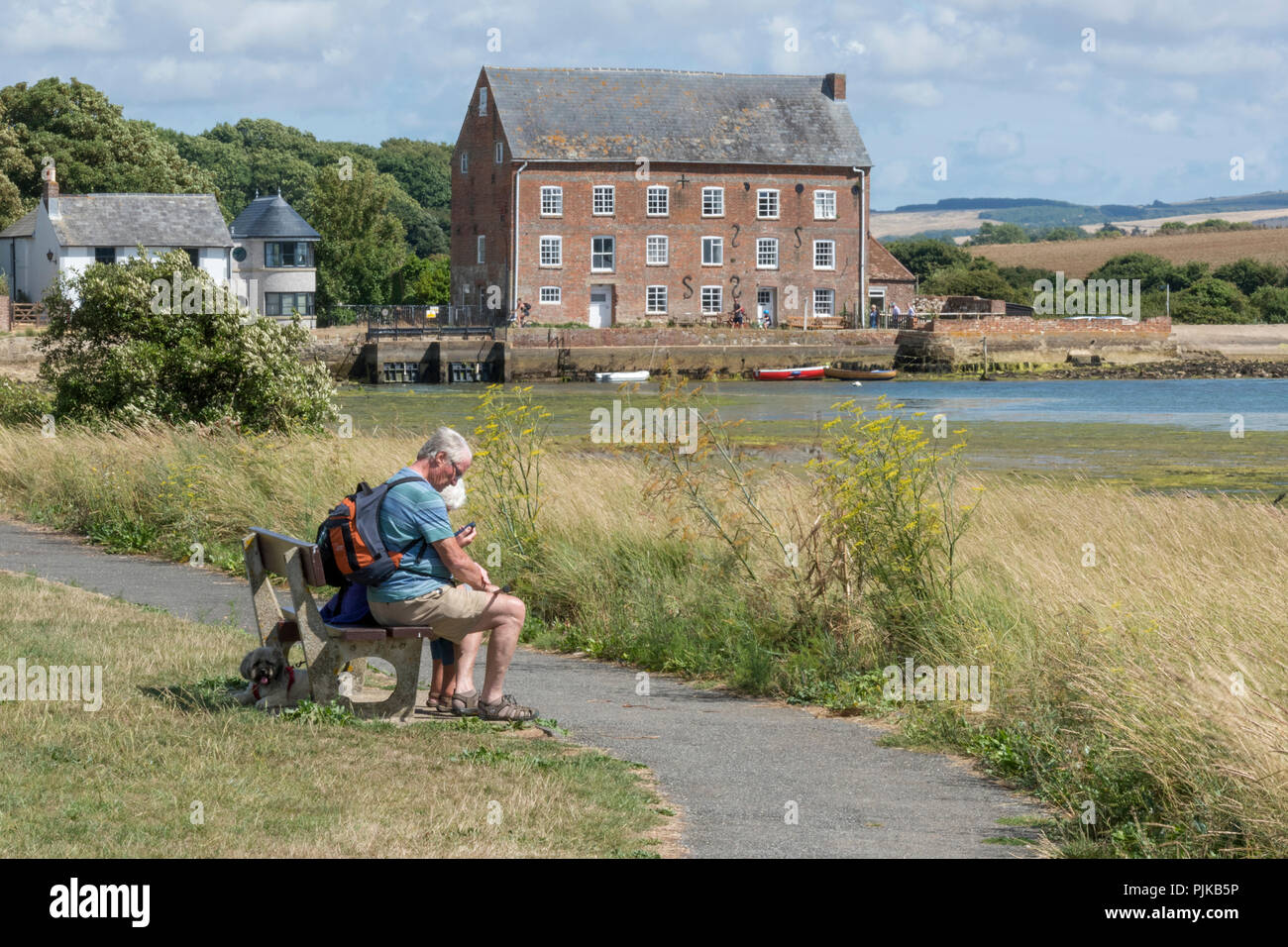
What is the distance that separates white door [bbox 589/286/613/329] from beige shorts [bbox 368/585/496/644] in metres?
67.2

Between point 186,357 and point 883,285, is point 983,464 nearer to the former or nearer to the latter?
point 186,357

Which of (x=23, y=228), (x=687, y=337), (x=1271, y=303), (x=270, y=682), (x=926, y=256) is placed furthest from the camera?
(x=926, y=256)

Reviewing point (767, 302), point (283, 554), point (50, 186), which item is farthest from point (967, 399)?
point (283, 554)

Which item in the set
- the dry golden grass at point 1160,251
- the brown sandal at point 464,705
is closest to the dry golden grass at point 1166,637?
the brown sandal at point 464,705

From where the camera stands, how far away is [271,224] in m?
78.4

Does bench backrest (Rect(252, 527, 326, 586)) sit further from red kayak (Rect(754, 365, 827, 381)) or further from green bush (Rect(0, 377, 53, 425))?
red kayak (Rect(754, 365, 827, 381))

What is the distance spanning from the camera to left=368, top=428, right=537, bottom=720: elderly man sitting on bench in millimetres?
8516

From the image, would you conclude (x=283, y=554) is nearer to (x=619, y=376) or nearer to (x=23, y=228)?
(x=619, y=376)

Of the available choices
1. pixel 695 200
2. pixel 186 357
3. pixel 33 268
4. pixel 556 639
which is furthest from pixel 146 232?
pixel 556 639

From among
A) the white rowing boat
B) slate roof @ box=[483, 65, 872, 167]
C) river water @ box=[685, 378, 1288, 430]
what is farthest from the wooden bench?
slate roof @ box=[483, 65, 872, 167]

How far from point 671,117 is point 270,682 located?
70.4m

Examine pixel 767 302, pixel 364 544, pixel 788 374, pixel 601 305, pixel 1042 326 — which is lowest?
pixel 364 544

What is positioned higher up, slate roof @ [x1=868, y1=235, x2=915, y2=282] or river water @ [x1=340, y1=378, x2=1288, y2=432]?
slate roof @ [x1=868, y1=235, x2=915, y2=282]

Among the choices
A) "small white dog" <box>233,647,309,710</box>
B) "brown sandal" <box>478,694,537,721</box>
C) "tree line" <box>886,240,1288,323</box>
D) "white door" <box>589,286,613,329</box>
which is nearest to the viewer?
"small white dog" <box>233,647,309,710</box>
